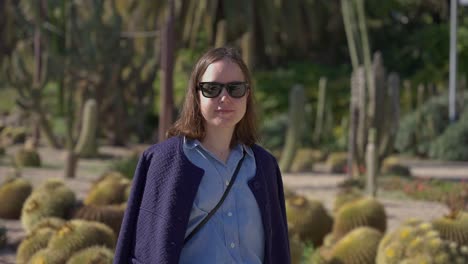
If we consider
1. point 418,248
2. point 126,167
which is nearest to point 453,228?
point 418,248

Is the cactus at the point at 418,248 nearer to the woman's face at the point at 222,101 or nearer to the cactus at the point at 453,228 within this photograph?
the cactus at the point at 453,228

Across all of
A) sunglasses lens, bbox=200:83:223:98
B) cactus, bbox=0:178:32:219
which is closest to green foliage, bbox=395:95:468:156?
cactus, bbox=0:178:32:219

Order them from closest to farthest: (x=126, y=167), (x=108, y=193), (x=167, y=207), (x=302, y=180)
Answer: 1. (x=167, y=207)
2. (x=108, y=193)
3. (x=126, y=167)
4. (x=302, y=180)

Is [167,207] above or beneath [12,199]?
above

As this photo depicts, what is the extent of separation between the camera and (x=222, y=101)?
2.52 meters

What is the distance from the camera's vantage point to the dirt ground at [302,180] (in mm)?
8336

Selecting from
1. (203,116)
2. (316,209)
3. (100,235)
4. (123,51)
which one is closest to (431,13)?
(123,51)

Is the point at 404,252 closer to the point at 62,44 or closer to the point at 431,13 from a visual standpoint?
the point at 62,44

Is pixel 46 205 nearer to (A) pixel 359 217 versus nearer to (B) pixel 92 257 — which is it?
(B) pixel 92 257

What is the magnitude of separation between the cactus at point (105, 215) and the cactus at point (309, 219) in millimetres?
1531

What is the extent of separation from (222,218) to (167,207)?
0.18m

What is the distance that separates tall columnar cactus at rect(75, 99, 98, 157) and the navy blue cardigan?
13.1 metres

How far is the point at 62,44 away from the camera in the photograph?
62.3 feet

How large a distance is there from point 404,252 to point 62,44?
15.2 metres
